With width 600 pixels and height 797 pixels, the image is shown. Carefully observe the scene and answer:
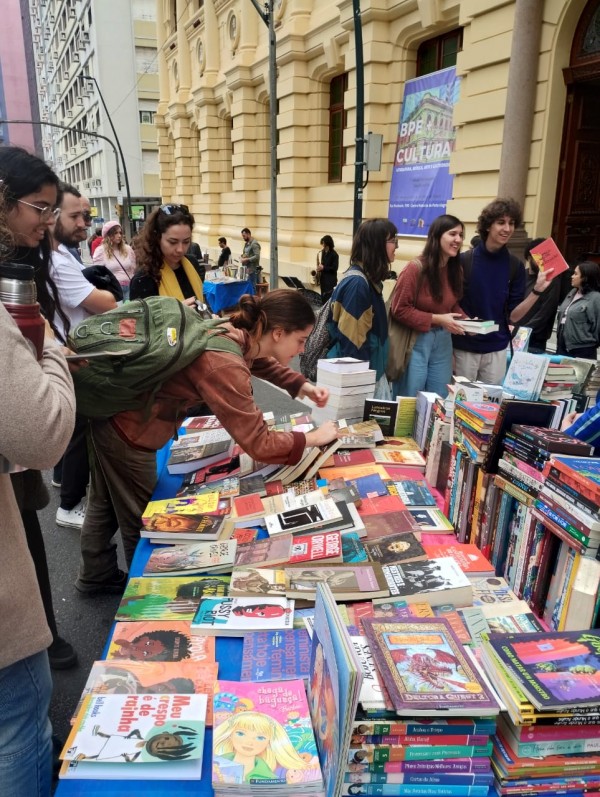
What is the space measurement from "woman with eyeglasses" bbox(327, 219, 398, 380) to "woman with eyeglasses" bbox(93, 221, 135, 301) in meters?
4.10

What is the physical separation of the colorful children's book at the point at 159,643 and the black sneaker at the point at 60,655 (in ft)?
3.42

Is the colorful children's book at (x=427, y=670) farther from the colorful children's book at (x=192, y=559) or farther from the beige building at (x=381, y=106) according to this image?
the beige building at (x=381, y=106)

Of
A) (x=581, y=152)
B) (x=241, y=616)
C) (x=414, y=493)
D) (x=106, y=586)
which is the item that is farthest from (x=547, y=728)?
(x=581, y=152)

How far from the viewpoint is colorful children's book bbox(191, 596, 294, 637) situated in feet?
5.02

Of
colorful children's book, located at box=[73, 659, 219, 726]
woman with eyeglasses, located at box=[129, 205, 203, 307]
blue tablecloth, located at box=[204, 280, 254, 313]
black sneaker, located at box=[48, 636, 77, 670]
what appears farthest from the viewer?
blue tablecloth, located at box=[204, 280, 254, 313]

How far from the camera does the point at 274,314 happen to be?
2252mm

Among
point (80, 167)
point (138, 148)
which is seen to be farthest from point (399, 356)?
point (80, 167)

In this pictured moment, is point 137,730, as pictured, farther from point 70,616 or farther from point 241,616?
point 70,616

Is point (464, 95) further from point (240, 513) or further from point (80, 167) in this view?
point (80, 167)

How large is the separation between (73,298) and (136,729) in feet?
7.39

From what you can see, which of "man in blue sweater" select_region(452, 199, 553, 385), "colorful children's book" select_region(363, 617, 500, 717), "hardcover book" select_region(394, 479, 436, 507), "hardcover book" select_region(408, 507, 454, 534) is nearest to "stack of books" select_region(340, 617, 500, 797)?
"colorful children's book" select_region(363, 617, 500, 717)

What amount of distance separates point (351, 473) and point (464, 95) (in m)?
7.09

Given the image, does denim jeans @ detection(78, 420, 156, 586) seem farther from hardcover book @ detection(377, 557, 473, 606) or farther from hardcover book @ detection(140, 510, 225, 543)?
hardcover book @ detection(377, 557, 473, 606)

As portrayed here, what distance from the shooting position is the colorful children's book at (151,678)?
4.36 feet
